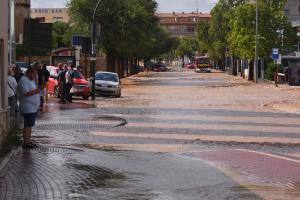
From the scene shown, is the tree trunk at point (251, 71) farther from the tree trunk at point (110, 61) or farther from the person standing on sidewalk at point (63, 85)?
the person standing on sidewalk at point (63, 85)

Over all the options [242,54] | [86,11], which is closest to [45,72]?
[86,11]

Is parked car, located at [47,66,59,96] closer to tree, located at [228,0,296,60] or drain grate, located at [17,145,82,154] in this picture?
drain grate, located at [17,145,82,154]

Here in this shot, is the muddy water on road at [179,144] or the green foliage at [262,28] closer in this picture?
the muddy water on road at [179,144]

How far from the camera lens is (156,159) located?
1327 centimetres

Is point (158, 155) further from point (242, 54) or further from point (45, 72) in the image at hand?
point (242, 54)

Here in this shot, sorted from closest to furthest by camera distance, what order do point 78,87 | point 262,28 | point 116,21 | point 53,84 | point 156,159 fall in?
1. point 156,159
2. point 78,87
3. point 53,84
4. point 116,21
5. point 262,28

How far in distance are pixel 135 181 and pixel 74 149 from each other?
403 centimetres

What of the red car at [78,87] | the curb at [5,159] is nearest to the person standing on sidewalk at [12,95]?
the curb at [5,159]

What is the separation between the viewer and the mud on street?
380 inches

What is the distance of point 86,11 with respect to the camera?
59594 millimetres

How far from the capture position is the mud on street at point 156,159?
9.66 meters

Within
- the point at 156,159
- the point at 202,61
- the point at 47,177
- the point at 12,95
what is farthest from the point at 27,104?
the point at 202,61

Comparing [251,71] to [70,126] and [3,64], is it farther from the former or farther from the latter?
[3,64]

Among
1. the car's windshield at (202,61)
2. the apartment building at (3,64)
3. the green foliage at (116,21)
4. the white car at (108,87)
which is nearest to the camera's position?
the apartment building at (3,64)
